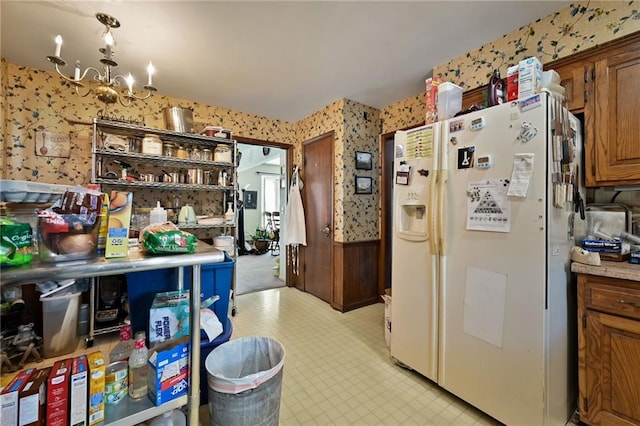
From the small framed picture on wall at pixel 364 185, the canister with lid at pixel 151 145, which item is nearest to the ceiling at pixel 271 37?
the canister with lid at pixel 151 145

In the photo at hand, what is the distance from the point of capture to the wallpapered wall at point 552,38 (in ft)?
4.97

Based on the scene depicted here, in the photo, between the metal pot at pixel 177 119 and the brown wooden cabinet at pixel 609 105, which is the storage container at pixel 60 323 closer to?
the metal pot at pixel 177 119

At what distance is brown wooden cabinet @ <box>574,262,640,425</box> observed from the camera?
1.27m

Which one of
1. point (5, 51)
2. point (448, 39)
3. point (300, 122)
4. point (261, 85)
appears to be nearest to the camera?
point (448, 39)

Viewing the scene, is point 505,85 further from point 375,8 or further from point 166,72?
point 166,72

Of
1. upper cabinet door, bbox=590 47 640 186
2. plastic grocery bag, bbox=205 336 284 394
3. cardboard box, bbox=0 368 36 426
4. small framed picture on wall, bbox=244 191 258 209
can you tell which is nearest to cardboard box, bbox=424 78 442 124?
upper cabinet door, bbox=590 47 640 186

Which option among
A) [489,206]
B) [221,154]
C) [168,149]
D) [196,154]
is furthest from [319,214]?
[489,206]

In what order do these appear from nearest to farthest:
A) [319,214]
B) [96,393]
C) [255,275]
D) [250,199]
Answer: [96,393] < [319,214] < [255,275] < [250,199]

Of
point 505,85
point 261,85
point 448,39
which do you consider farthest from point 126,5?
point 505,85

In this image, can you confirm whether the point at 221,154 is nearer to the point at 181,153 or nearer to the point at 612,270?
the point at 181,153

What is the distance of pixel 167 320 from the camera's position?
0.99 meters

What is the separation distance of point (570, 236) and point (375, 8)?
1.87 metres

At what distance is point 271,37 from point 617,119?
91.5 inches

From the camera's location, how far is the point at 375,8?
168 cm
